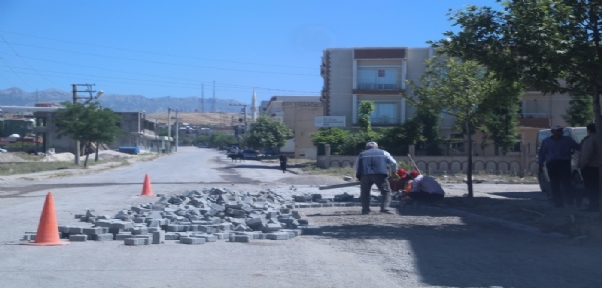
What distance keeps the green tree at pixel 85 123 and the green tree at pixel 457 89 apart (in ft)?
123

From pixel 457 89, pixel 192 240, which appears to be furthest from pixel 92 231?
pixel 457 89

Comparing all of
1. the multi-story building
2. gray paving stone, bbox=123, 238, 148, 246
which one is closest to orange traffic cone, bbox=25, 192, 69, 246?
gray paving stone, bbox=123, 238, 148, 246

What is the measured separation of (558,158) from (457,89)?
480 cm

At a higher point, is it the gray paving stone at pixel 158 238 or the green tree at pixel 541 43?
the green tree at pixel 541 43

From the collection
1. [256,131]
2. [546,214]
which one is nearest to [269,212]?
[546,214]

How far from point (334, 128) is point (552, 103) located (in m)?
16.7

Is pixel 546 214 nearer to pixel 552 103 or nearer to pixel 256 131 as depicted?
pixel 552 103

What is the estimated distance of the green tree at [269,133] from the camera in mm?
83125

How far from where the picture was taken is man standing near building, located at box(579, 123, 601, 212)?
13.6 meters

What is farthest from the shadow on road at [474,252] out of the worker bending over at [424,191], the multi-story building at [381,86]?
the multi-story building at [381,86]

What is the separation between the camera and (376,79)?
5506cm

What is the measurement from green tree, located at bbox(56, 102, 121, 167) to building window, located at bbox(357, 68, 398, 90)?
66.8 ft

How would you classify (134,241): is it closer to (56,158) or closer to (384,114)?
(384,114)

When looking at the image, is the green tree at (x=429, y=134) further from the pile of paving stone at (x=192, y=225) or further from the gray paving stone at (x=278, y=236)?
the gray paving stone at (x=278, y=236)
